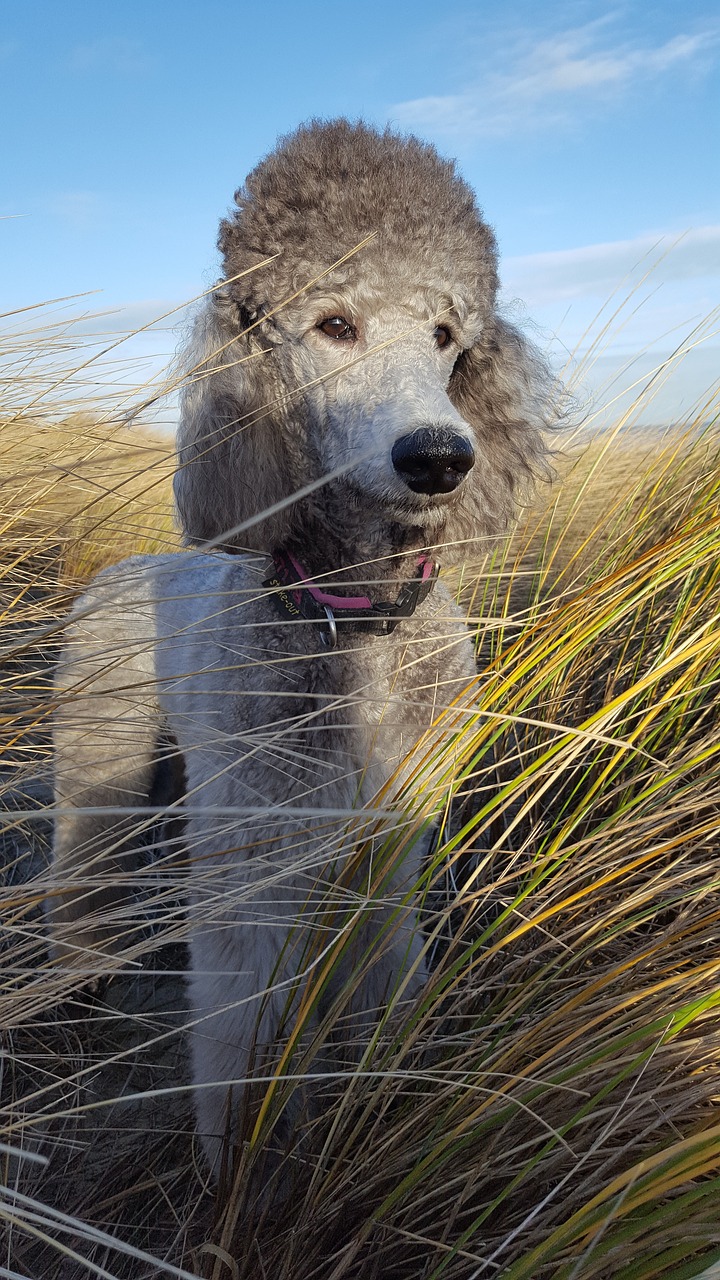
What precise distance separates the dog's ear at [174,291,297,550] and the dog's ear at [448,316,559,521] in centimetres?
57

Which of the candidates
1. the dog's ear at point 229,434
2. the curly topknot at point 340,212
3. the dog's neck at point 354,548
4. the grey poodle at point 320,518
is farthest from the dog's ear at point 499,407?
the dog's ear at point 229,434

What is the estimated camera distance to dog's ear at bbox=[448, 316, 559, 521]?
2348mm

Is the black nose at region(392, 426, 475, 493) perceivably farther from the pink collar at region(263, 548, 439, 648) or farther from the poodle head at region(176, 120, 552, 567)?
the pink collar at region(263, 548, 439, 648)

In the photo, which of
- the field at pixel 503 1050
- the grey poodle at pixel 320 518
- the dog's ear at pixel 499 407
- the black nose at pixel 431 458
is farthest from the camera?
the dog's ear at pixel 499 407

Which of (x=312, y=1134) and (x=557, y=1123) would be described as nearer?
(x=557, y=1123)

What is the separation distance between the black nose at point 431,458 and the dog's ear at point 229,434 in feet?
1.36

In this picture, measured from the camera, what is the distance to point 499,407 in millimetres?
2367

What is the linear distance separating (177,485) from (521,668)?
103 centimetres

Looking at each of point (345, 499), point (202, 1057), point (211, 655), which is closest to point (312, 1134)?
point (202, 1057)

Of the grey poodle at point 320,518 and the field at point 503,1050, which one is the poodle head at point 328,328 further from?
the field at point 503,1050

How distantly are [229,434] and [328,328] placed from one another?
1.13 ft

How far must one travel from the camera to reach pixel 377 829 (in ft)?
5.06

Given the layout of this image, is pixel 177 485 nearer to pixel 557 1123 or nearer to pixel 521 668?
pixel 521 668

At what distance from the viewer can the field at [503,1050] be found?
3.40 feet
